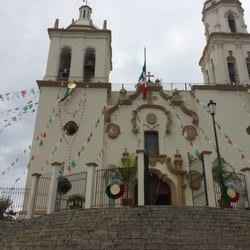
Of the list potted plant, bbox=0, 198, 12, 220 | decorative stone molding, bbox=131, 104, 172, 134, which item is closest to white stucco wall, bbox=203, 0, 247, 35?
decorative stone molding, bbox=131, 104, 172, 134

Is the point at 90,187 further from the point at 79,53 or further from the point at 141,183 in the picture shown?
the point at 79,53

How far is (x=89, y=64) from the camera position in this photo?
2305cm

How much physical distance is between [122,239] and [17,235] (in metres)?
3.48

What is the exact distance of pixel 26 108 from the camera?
65.4 ft

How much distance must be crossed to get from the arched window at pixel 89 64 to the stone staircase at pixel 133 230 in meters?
13.7

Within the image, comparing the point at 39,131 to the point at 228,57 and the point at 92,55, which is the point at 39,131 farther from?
the point at 228,57

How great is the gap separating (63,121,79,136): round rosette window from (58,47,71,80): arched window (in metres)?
4.11

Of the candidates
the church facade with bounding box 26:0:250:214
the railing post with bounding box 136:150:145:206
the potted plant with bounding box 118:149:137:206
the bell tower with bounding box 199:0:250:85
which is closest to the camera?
the railing post with bounding box 136:150:145:206

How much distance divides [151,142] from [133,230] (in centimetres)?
1010

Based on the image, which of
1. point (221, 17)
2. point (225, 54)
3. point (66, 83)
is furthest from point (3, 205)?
point (221, 17)

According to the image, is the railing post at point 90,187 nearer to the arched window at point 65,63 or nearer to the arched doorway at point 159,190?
the arched doorway at point 159,190

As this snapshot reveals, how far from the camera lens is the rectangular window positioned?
62.0 ft

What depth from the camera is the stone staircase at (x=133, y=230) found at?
353 inches

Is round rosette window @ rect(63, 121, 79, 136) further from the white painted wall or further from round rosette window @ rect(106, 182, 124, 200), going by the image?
round rosette window @ rect(106, 182, 124, 200)
